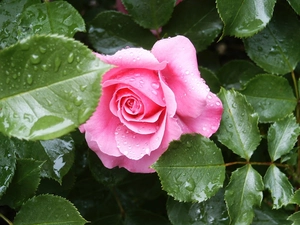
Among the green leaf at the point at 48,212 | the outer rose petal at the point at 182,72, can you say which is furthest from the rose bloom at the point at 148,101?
the green leaf at the point at 48,212

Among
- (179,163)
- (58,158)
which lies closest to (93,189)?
(58,158)

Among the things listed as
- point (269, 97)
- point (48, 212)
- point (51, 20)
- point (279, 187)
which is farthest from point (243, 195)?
point (51, 20)

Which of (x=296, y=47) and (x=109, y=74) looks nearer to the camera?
(x=109, y=74)

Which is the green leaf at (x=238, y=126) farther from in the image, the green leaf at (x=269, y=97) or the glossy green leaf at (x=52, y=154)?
the glossy green leaf at (x=52, y=154)

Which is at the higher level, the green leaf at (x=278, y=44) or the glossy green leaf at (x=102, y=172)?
the green leaf at (x=278, y=44)

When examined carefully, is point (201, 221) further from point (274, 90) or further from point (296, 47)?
point (296, 47)

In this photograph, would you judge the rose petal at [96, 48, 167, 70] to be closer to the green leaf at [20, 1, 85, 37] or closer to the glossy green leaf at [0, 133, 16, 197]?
the green leaf at [20, 1, 85, 37]
